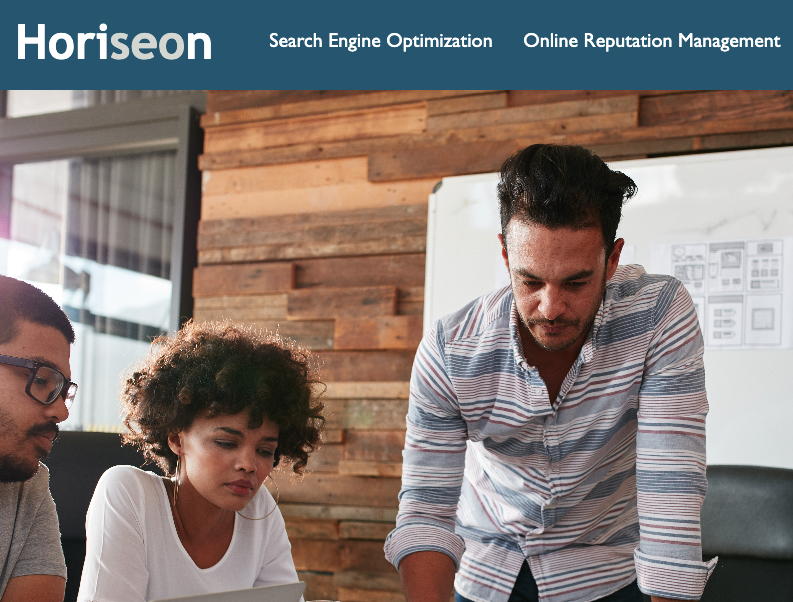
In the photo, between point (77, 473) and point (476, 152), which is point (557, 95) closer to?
point (476, 152)

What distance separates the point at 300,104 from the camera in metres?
2.94

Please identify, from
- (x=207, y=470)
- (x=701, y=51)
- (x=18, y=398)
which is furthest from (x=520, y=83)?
(x=18, y=398)

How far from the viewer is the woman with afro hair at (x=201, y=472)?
4.13 feet

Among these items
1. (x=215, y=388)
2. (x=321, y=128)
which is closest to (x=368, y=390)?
(x=321, y=128)

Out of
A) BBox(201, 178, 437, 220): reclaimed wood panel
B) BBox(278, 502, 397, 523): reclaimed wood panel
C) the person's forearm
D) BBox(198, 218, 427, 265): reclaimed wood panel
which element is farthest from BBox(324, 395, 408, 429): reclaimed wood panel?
the person's forearm

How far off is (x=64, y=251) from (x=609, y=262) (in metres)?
2.71

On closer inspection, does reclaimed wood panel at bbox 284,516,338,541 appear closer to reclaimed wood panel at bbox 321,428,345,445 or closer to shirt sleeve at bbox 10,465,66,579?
reclaimed wood panel at bbox 321,428,345,445

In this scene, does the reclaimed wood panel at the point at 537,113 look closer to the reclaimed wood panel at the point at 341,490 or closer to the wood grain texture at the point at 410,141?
the wood grain texture at the point at 410,141

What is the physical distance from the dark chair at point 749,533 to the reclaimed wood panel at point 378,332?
1.16 meters

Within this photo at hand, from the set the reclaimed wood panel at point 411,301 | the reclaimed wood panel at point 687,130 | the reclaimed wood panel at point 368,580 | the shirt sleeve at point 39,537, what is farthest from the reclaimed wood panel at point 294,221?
the shirt sleeve at point 39,537

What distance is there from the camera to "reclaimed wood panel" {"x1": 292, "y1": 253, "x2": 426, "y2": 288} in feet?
8.83

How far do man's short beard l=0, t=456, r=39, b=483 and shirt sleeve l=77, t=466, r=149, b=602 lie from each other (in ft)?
0.60

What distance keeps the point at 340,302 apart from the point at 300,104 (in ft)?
2.42

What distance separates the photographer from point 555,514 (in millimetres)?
1296
